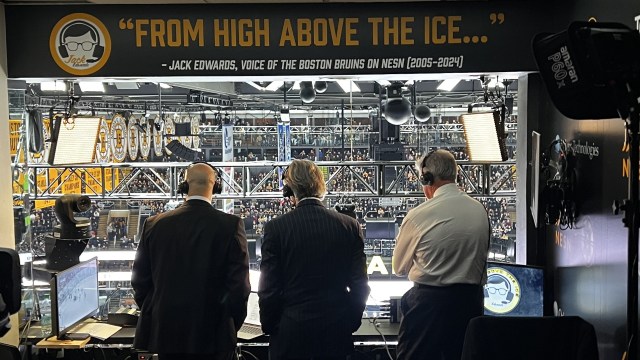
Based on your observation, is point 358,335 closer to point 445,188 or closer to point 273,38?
point 445,188

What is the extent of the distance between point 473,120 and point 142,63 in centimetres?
235

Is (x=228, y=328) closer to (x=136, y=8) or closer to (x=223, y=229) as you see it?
(x=223, y=229)

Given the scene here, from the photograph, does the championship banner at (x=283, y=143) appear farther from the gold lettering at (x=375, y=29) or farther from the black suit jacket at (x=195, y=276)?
the black suit jacket at (x=195, y=276)

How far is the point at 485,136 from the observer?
15.3 feet

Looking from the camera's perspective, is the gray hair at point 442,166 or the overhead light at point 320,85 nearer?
the gray hair at point 442,166

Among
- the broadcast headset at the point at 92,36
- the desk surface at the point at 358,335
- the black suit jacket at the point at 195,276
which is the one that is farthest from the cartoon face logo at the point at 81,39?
the desk surface at the point at 358,335

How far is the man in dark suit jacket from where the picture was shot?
9.83 ft

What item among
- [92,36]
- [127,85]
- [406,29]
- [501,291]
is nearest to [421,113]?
[127,85]

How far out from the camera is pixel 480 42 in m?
4.15

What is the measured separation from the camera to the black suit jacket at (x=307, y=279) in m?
2.84

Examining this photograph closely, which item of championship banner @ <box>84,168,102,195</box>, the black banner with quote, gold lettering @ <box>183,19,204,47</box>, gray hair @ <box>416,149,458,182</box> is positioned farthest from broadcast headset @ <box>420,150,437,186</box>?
championship banner @ <box>84,168,102,195</box>

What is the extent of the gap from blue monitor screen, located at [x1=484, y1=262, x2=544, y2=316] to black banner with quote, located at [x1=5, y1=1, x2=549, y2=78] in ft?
4.20

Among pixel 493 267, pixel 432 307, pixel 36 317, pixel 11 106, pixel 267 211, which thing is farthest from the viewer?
pixel 267 211

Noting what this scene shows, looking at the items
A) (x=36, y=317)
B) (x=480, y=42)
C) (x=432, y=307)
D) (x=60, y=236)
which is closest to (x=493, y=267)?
(x=432, y=307)
